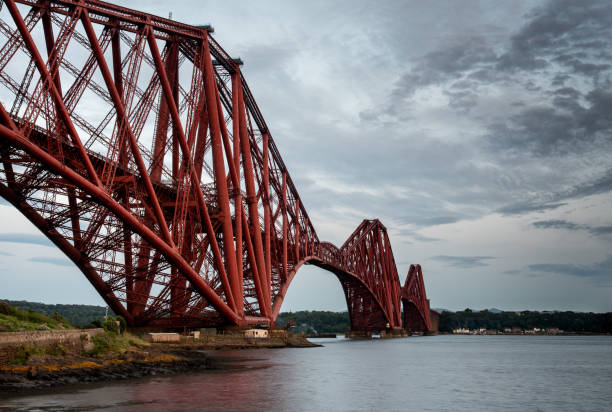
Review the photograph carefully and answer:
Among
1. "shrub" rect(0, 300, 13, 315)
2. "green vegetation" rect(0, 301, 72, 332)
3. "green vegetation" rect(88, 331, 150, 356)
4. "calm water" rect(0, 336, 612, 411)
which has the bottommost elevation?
"calm water" rect(0, 336, 612, 411)

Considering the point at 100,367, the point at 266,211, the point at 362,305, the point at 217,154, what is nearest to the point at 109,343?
the point at 100,367

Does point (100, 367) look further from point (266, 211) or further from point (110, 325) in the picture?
point (266, 211)

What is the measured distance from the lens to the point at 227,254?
50.3 metres

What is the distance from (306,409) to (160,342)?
2766 centimetres

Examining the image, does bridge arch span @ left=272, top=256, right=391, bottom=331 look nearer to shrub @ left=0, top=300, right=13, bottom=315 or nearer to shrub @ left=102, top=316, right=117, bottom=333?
shrub @ left=102, top=316, right=117, bottom=333

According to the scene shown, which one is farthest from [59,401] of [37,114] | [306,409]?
[37,114]

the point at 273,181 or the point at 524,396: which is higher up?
the point at 273,181

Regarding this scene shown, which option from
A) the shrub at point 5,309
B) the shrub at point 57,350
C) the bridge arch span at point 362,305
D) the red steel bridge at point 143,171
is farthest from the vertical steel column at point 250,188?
the bridge arch span at point 362,305

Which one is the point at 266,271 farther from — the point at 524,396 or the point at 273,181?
the point at 524,396

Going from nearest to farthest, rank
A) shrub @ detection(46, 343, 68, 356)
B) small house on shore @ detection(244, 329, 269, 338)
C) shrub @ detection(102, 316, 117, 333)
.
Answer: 1. shrub @ detection(46, 343, 68, 356)
2. shrub @ detection(102, 316, 117, 333)
3. small house on shore @ detection(244, 329, 269, 338)

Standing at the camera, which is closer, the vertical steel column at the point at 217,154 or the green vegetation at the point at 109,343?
the green vegetation at the point at 109,343

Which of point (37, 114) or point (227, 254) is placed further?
point (227, 254)

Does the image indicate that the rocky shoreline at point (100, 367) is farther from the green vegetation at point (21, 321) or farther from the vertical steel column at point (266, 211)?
the vertical steel column at point (266, 211)

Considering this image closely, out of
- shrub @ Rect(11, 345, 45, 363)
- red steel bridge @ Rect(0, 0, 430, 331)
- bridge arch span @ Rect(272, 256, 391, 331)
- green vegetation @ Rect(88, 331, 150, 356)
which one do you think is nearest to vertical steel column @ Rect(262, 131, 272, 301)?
red steel bridge @ Rect(0, 0, 430, 331)
